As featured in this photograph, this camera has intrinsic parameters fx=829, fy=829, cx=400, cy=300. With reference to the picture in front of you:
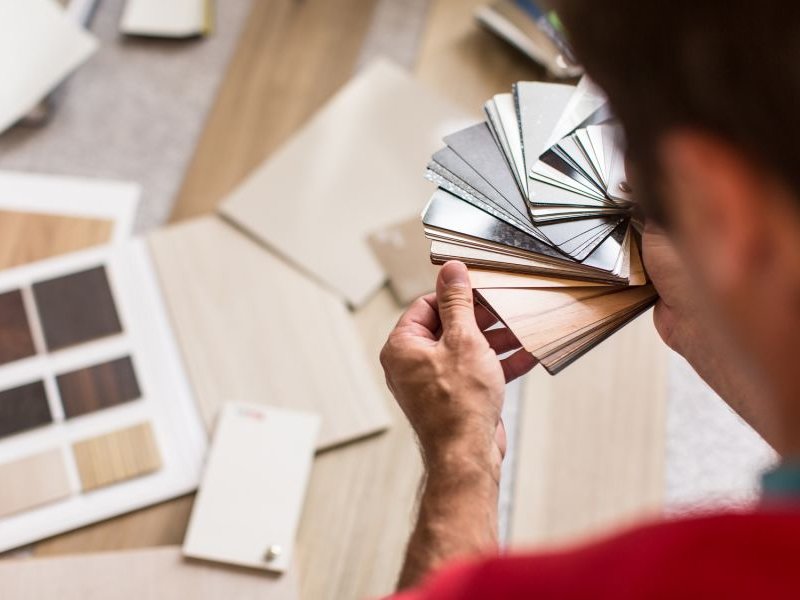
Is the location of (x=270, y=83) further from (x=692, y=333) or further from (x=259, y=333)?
(x=692, y=333)

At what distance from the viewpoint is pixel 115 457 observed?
1205mm

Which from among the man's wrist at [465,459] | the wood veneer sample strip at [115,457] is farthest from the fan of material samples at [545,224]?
the wood veneer sample strip at [115,457]

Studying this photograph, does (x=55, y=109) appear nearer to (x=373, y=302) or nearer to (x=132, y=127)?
(x=132, y=127)

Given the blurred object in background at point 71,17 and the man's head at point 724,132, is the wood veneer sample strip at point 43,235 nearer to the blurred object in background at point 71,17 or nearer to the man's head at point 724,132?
the blurred object in background at point 71,17

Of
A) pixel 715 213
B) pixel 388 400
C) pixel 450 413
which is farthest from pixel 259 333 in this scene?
pixel 715 213

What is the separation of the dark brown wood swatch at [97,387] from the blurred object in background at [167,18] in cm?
72

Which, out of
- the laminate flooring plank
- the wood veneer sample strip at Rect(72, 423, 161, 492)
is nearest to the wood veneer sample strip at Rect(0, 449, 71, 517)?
the wood veneer sample strip at Rect(72, 423, 161, 492)

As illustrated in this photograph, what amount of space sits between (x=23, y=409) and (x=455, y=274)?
29.6 inches

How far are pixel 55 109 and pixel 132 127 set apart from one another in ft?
0.48

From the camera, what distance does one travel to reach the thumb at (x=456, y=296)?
0.83 m

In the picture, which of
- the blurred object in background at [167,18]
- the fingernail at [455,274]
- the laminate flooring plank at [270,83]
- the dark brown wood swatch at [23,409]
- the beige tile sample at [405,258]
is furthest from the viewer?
the blurred object in background at [167,18]

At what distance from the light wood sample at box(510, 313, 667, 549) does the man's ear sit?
2.68 feet

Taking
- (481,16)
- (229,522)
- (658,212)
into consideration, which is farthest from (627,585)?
(481,16)

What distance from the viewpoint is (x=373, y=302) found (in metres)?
1.36
